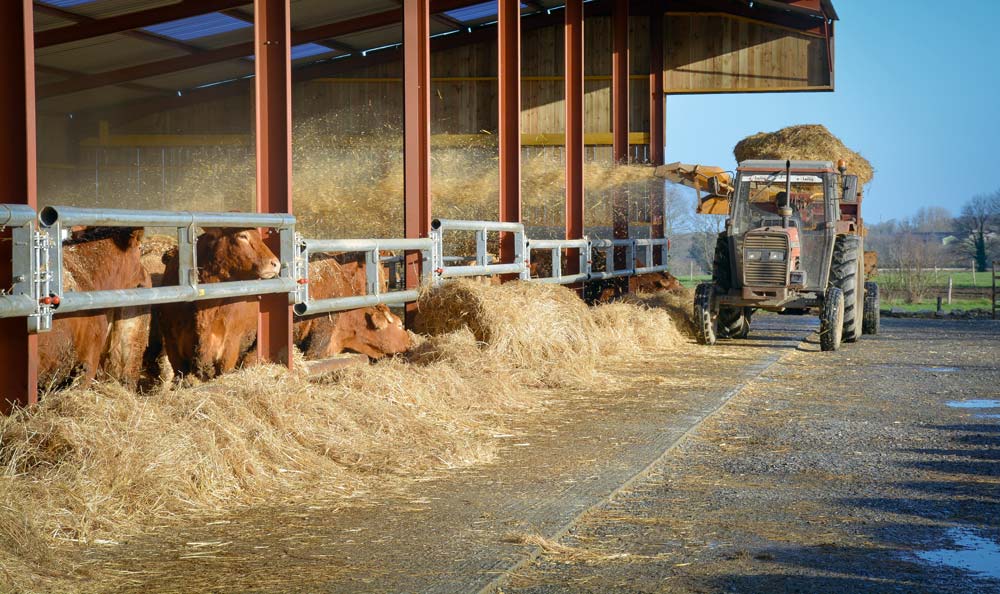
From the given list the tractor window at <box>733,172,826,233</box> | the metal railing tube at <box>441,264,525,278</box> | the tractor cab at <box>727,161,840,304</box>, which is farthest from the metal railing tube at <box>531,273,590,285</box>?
the tractor window at <box>733,172,826,233</box>

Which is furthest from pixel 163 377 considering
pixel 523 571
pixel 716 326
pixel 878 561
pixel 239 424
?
pixel 716 326

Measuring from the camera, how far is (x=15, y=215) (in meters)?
5.38

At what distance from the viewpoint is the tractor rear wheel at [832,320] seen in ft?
45.9

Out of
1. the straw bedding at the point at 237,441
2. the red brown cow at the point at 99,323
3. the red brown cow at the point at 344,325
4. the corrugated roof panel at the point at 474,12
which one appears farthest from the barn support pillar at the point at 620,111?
the red brown cow at the point at 99,323

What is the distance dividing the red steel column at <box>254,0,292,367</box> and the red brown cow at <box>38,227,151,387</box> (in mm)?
1367

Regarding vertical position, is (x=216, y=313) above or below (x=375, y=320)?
above

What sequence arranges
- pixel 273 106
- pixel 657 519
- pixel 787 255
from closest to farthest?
1. pixel 657 519
2. pixel 273 106
3. pixel 787 255

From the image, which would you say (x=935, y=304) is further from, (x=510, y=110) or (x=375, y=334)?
(x=375, y=334)

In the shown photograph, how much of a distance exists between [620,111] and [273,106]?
1391 centimetres

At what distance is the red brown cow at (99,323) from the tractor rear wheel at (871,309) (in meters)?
12.6

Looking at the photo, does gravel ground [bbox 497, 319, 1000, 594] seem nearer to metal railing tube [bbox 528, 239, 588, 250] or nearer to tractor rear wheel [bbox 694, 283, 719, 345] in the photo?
tractor rear wheel [bbox 694, 283, 719, 345]

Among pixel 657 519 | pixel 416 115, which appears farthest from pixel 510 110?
pixel 657 519

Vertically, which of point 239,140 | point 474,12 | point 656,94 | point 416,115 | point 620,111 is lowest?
point 416,115

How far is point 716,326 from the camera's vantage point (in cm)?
1536
